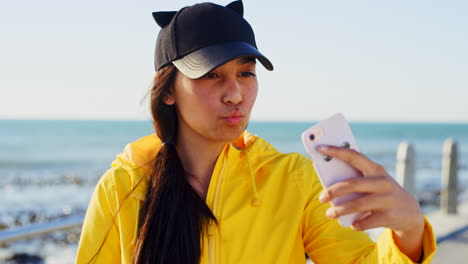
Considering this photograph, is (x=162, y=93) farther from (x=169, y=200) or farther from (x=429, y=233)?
(x=429, y=233)

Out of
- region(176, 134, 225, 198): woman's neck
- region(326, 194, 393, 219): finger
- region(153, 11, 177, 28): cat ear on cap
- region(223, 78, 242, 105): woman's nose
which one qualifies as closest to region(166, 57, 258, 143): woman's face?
region(223, 78, 242, 105): woman's nose

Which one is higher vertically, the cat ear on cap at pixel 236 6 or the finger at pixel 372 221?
the cat ear on cap at pixel 236 6

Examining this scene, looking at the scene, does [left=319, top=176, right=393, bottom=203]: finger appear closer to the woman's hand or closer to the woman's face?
the woman's hand

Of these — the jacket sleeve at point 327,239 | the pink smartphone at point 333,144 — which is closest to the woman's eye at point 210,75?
the jacket sleeve at point 327,239

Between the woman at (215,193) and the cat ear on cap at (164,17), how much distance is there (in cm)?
8

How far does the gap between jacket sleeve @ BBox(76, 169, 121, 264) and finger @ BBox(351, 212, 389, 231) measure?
93 cm

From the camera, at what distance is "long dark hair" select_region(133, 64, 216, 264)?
179 cm

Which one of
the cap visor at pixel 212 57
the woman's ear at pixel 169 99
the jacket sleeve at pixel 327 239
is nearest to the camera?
the jacket sleeve at pixel 327 239

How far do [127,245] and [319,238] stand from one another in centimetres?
68

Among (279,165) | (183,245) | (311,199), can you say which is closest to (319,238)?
(311,199)

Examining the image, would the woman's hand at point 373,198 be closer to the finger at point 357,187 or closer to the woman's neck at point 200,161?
the finger at point 357,187

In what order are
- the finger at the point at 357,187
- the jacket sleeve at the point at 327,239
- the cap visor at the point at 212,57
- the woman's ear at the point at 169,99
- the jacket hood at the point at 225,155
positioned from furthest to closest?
the woman's ear at the point at 169,99
the jacket hood at the point at 225,155
the cap visor at the point at 212,57
the jacket sleeve at the point at 327,239
the finger at the point at 357,187

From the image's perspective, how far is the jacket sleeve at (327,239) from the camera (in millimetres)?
1613

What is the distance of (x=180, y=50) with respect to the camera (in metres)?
1.85
